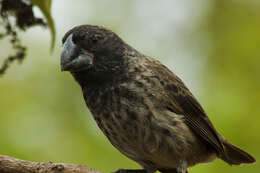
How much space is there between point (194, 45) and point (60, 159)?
253cm

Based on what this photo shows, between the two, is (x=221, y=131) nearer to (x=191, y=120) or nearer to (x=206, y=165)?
(x=206, y=165)


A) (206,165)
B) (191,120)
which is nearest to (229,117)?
(206,165)

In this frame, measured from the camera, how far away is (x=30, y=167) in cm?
350

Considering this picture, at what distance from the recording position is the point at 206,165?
5039mm

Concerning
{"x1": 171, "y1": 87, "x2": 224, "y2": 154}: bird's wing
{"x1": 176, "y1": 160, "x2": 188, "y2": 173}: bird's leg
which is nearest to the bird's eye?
{"x1": 171, "y1": 87, "x2": 224, "y2": 154}: bird's wing

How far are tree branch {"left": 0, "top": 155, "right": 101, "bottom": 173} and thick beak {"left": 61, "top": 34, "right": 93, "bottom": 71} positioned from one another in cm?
71

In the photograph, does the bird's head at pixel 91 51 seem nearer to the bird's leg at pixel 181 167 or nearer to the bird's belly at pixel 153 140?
the bird's belly at pixel 153 140

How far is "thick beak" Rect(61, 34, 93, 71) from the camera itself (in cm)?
378

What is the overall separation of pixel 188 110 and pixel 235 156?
0.71 meters

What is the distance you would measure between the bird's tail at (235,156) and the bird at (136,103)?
26 cm

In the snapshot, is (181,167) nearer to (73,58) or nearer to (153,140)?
(153,140)

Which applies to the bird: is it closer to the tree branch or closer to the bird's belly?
the bird's belly

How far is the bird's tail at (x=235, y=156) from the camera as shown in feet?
15.4

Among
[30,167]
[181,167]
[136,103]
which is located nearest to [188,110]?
[181,167]
